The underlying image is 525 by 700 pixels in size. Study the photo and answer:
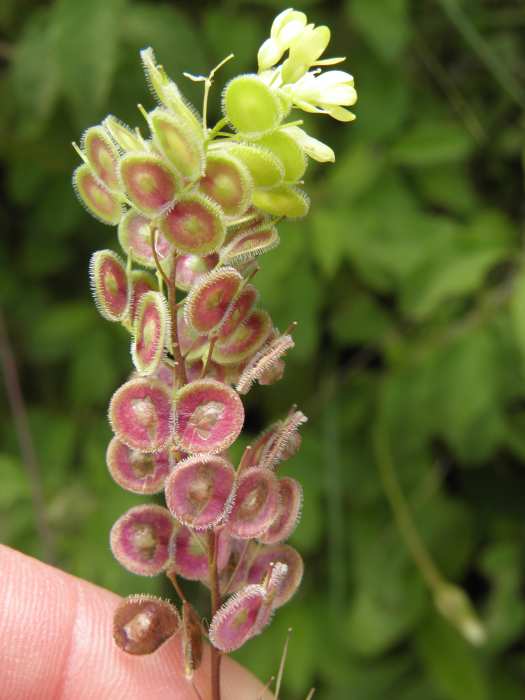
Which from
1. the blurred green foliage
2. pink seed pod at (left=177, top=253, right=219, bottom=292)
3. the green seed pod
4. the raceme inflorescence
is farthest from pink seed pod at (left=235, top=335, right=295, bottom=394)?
the blurred green foliage

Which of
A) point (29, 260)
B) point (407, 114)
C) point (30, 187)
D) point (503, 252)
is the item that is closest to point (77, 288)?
point (29, 260)

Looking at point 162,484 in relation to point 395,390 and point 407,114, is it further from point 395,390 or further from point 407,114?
point 407,114

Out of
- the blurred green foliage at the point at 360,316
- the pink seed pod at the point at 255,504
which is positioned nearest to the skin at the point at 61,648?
the pink seed pod at the point at 255,504

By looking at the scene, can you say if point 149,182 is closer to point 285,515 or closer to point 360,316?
point 285,515

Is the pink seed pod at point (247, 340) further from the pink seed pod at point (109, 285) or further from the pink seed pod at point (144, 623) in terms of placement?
the pink seed pod at point (144, 623)

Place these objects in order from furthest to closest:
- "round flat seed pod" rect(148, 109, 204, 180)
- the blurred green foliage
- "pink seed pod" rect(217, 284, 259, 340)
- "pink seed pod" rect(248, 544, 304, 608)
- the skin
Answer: the blurred green foliage < the skin < "pink seed pod" rect(248, 544, 304, 608) < "pink seed pod" rect(217, 284, 259, 340) < "round flat seed pod" rect(148, 109, 204, 180)

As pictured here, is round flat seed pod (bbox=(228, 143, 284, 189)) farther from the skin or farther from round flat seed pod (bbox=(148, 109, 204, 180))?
the skin
